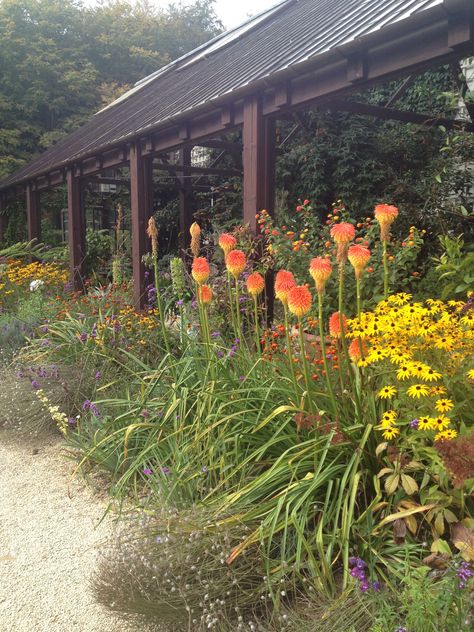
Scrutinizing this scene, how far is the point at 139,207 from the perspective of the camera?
8469 mm

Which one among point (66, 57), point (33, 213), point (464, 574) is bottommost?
point (464, 574)

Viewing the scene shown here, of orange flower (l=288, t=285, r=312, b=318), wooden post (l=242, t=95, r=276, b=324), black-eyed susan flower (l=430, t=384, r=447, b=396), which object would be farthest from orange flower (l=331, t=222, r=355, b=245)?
wooden post (l=242, t=95, r=276, b=324)

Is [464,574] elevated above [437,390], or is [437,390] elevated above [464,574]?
[437,390]

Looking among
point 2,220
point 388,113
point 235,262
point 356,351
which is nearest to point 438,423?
point 356,351

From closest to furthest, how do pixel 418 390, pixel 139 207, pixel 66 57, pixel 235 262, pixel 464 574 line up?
pixel 464 574 < pixel 418 390 < pixel 235 262 < pixel 139 207 < pixel 66 57

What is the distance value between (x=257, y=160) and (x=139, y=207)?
3297mm

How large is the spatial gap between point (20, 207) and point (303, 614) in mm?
18269

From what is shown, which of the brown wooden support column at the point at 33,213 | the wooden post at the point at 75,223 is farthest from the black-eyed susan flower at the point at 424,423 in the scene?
the brown wooden support column at the point at 33,213

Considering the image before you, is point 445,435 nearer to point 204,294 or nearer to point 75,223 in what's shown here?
point 204,294

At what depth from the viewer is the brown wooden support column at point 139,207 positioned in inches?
324

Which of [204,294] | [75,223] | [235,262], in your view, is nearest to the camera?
[235,262]

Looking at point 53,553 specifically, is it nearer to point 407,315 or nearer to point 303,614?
point 303,614

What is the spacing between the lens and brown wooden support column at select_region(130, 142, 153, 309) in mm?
8227

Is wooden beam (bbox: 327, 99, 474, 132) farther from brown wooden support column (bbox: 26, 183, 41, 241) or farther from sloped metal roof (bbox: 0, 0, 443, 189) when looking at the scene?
brown wooden support column (bbox: 26, 183, 41, 241)
